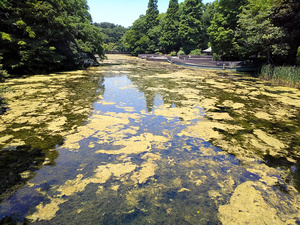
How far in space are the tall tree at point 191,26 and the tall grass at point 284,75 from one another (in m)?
17.5

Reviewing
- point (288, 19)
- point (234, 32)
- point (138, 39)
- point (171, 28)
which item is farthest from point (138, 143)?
point (138, 39)

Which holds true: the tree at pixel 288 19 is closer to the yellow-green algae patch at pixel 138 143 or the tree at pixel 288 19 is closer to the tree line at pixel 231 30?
the tree line at pixel 231 30

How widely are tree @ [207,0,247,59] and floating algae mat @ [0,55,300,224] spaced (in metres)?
12.0

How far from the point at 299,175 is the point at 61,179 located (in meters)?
3.19

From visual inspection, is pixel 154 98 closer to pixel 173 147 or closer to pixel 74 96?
pixel 74 96

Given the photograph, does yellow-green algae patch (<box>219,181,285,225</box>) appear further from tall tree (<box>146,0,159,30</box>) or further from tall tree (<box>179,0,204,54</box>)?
tall tree (<box>146,0,159,30</box>)

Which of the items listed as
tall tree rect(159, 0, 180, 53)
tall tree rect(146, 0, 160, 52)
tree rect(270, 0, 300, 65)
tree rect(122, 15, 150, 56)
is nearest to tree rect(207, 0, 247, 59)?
tree rect(270, 0, 300, 65)

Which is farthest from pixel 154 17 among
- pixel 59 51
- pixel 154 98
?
pixel 154 98

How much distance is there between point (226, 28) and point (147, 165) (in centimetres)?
1759

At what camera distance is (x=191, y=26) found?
27.1 metres

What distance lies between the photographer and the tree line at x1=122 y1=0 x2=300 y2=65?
29.5 ft

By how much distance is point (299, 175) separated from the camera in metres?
2.46

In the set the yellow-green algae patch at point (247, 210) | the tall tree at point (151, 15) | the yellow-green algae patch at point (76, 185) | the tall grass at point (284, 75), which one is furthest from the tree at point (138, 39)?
the yellow-green algae patch at point (247, 210)

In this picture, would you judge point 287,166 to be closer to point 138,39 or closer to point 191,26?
point 191,26
